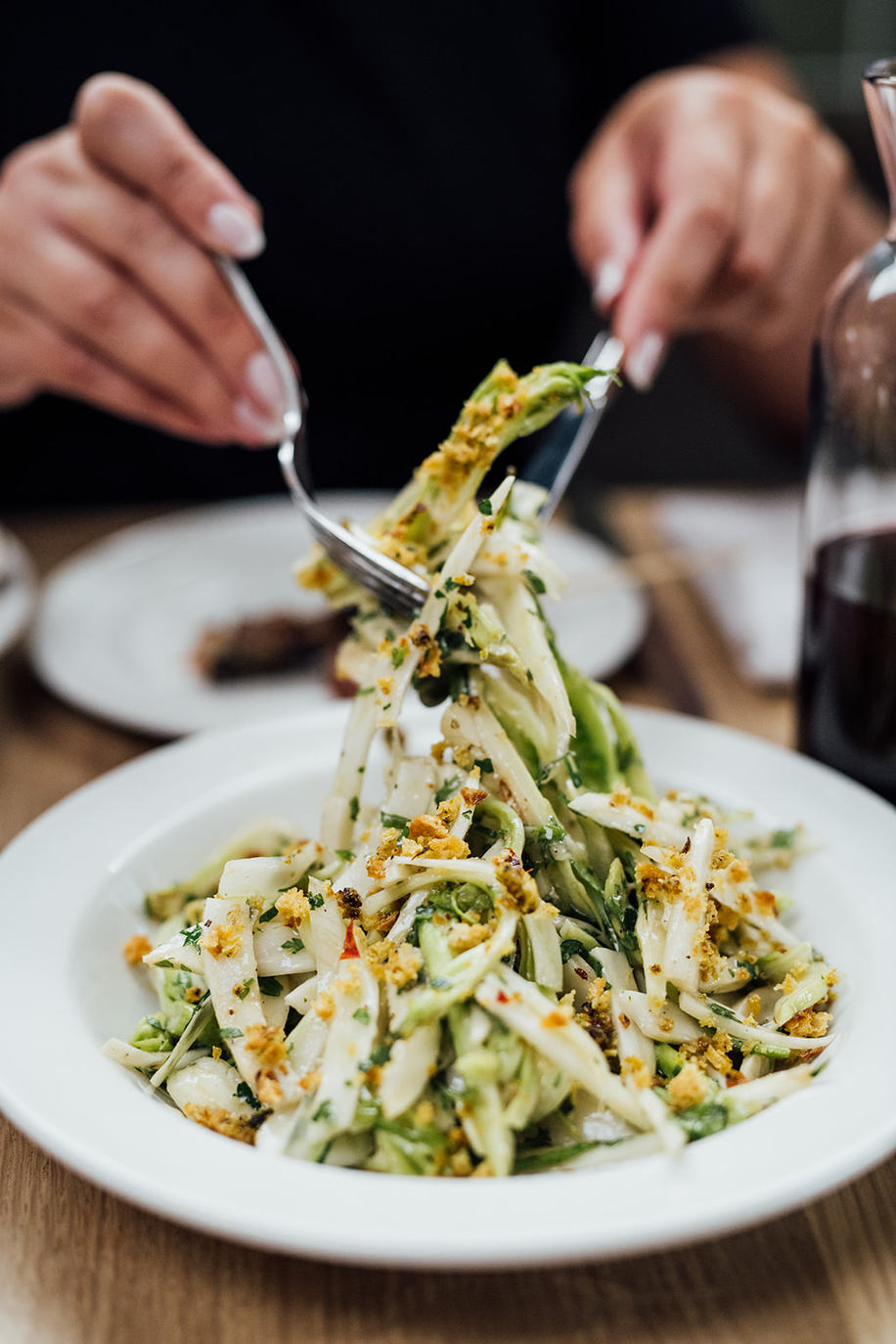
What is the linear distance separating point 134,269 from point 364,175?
1.20 meters

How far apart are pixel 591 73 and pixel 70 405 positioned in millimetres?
1747

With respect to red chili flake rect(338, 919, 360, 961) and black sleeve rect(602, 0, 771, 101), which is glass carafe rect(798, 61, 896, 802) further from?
black sleeve rect(602, 0, 771, 101)

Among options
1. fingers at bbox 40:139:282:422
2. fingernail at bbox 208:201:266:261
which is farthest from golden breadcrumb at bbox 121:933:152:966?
fingernail at bbox 208:201:266:261

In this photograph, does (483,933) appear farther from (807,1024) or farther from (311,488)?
(311,488)

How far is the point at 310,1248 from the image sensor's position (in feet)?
2.60

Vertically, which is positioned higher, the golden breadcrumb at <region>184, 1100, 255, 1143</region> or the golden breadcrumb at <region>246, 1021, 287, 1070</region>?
the golden breadcrumb at <region>246, 1021, 287, 1070</region>

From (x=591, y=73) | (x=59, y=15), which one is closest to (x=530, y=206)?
(x=591, y=73)

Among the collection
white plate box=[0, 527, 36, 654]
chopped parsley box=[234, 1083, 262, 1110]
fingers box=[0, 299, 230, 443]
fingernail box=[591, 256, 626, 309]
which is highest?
fingernail box=[591, 256, 626, 309]

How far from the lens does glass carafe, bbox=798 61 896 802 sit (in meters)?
1.44

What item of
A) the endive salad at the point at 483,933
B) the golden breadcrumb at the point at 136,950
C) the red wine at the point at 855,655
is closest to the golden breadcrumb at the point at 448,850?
the endive salad at the point at 483,933

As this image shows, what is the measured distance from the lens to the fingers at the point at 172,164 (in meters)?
1.74

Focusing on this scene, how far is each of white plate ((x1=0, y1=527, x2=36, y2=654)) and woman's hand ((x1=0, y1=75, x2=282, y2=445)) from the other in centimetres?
32

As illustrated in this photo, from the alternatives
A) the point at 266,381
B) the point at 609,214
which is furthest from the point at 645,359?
the point at 266,381

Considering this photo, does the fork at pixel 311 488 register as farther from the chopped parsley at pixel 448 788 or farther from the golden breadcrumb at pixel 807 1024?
the golden breadcrumb at pixel 807 1024
